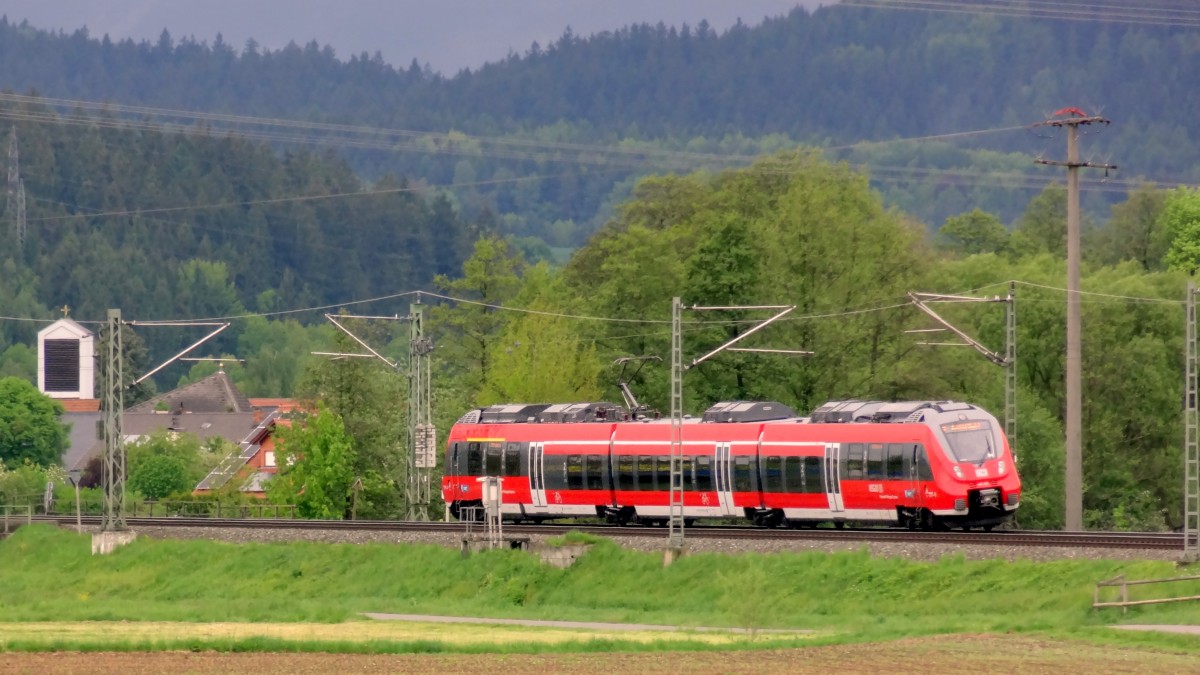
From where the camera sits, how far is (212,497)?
4097 inches

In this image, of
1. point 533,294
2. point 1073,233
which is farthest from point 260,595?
point 533,294

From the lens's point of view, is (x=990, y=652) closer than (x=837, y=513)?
Yes

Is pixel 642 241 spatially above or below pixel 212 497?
above

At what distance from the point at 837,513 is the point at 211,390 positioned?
14568cm

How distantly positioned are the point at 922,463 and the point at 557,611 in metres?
11.3

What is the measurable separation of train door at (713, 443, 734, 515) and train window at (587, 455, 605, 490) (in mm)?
5175

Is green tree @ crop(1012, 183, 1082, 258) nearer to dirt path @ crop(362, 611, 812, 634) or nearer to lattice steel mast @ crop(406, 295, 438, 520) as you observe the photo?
lattice steel mast @ crop(406, 295, 438, 520)

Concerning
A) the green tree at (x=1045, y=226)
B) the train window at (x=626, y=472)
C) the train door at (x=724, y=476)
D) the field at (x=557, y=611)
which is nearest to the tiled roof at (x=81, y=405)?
the green tree at (x=1045, y=226)

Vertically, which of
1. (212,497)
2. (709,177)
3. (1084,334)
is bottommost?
(212,497)

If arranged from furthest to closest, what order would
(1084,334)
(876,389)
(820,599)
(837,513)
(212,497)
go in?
1. (212,497)
2. (1084,334)
3. (876,389)
4. (837,513)
5. (820,599)

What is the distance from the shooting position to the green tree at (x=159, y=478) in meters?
124

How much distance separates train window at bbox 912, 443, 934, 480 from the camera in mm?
57562

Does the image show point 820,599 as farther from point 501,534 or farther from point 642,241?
point 642,241

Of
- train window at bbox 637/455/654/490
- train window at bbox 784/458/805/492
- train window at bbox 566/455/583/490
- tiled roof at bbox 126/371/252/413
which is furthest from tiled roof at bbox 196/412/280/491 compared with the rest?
train window at bbox 784/458/805/492
